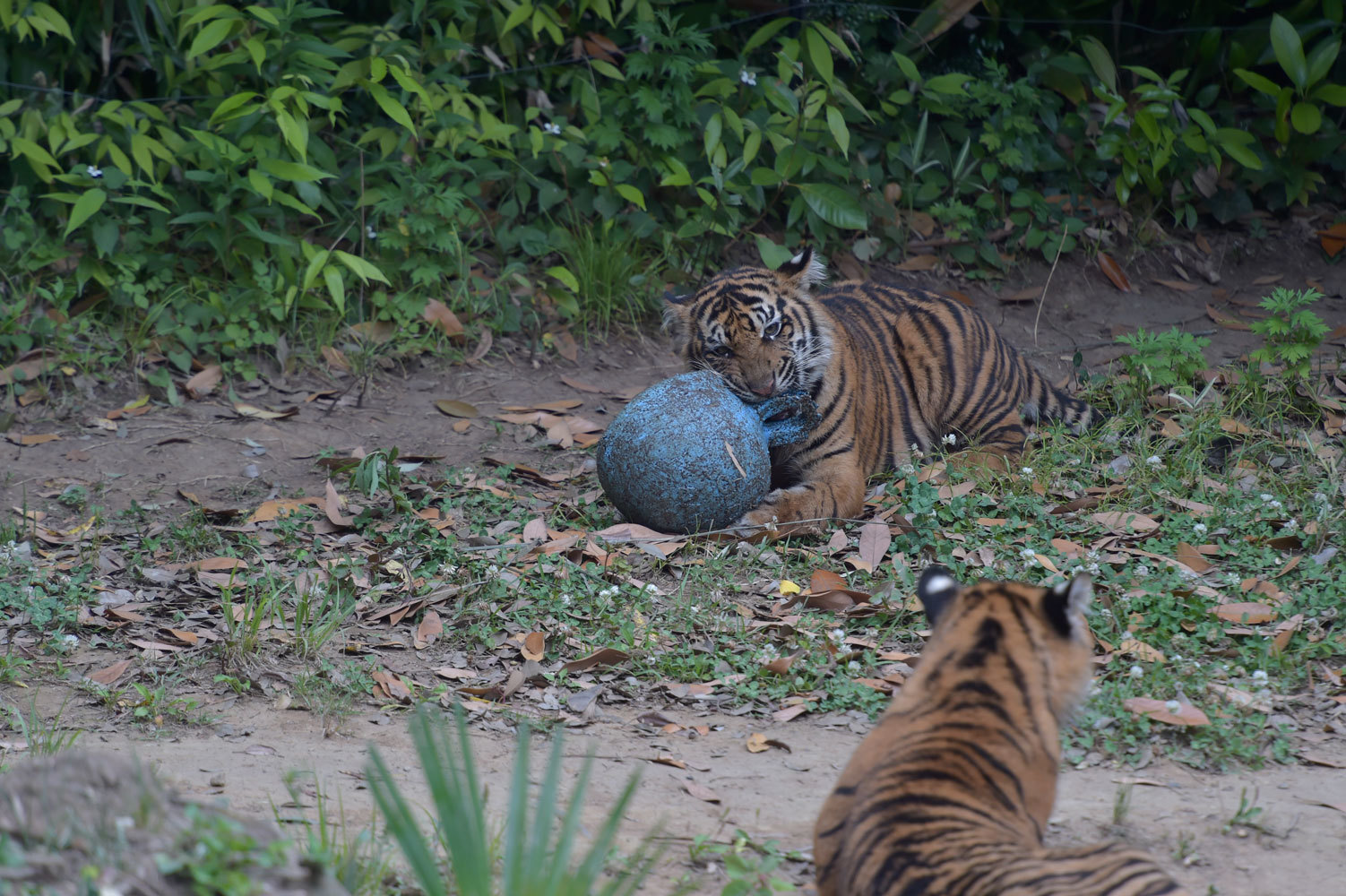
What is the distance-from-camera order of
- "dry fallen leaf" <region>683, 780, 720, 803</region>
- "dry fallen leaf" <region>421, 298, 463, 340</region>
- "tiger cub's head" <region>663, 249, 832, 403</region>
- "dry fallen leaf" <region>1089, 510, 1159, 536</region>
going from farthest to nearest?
"dry fallen leaf" <region>421, 298, 463, 340</region> < "tiger cub's head" <region>663, 249, 832, 403</region> < "dry fallen leaf" <region>1089, 510, 1159, 536</region> < "dry fallen leaf" <region>683, 780, 720, 803</region>

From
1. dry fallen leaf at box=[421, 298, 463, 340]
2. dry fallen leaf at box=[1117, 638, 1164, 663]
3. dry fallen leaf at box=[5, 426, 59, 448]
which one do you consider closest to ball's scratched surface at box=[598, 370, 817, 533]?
dry fallen leaf at box=[1117, 638, 1164, 663]

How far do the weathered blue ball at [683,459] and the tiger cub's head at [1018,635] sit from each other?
1.88m

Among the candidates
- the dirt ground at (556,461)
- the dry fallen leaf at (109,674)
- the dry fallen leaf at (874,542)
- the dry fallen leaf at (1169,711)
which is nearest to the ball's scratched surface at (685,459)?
the dry fallen leaf at (874,542)

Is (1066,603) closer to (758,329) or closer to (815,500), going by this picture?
(815,500)

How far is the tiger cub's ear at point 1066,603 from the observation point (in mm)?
2484

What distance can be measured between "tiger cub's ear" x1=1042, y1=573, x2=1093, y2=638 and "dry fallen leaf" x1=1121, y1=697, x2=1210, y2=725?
1.02m

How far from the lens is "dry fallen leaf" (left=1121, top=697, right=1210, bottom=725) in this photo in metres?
3.34

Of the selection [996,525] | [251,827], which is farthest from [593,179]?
[251,827]

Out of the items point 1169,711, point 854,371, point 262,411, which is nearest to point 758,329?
point 854,371

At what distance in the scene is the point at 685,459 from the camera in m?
4.40

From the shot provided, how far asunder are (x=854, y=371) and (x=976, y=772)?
10.1 feet

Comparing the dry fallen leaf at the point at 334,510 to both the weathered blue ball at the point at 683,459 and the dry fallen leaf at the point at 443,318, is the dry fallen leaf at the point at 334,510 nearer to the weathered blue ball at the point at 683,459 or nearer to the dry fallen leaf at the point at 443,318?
the weathered blue ball at the point at 683,459

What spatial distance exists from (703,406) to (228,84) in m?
3.30

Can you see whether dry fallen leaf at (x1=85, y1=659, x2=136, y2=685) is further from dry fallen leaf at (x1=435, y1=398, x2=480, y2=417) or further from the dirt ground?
dry fallen leaf at (x1=435, y1=398, x2=480, y2=417)
